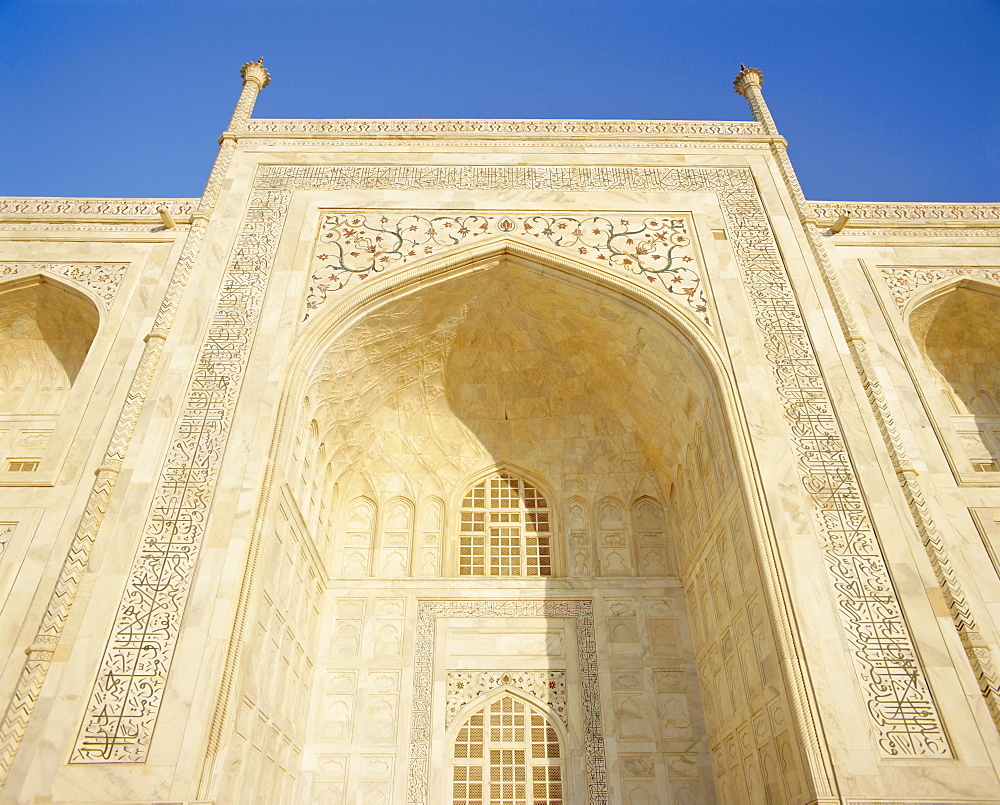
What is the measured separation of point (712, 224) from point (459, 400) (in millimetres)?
3503

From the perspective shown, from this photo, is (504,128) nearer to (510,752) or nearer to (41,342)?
(41,342)

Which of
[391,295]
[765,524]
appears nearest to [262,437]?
[391,295]

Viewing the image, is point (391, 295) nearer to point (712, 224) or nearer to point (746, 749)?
point (712, 224)

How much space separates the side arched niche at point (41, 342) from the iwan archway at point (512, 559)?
2.71m

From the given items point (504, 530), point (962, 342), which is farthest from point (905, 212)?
point (504, 530)

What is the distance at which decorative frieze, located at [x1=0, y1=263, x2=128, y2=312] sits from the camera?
7.38 meters

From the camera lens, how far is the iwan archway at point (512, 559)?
626 centimetres

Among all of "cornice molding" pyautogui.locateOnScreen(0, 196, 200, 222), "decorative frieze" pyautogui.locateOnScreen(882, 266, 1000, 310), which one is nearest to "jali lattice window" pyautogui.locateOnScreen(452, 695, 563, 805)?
"decorative frieze" pyautogui.locateOnScreen(882, 266, 1000, 310)

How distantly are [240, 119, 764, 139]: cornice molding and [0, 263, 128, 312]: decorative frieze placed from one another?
2381mm

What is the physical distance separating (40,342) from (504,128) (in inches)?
225

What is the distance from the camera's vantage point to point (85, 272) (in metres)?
7.54

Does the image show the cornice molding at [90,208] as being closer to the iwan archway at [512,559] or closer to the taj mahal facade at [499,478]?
the taj mahal facade at [499,478]

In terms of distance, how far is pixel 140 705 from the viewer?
4.75 metres

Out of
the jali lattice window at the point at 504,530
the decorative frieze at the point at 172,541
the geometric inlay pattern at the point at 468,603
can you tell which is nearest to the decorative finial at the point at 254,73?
the geometric inlay pattern at the point at 468,603
